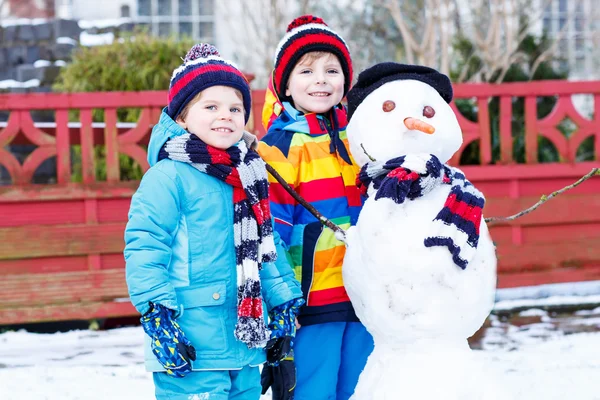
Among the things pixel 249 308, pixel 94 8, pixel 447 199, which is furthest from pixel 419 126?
pixel 94 8

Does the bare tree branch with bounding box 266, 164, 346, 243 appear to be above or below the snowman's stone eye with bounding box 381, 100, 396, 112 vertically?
below

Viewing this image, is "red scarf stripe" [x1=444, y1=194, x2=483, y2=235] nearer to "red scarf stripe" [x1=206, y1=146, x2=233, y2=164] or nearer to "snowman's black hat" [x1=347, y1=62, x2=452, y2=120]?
"snowman's black hat" [x1=347, y1=62, x2=452, y2=120]

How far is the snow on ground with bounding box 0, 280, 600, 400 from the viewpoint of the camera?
3.95 meters

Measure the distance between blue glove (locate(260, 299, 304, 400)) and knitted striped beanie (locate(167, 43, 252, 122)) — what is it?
0.72m

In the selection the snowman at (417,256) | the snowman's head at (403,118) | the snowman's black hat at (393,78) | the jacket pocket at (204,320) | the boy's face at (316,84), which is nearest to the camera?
Answer: the jacket pocket at (204,320)

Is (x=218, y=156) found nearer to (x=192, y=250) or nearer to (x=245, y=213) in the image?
(x=245, y=213)

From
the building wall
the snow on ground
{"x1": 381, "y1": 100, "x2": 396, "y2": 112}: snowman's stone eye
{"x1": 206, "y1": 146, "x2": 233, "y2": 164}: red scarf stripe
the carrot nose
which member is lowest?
the snow on ground

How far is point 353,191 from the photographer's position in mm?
2998

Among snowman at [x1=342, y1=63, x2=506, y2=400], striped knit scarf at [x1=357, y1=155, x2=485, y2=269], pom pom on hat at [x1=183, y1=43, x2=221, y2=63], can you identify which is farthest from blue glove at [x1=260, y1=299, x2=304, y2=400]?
pom pom on hat at [x1=183, y1=43, x2=221, y2=63]

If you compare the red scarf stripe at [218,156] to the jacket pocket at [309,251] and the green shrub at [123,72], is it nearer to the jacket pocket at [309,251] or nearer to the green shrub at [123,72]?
the jacket pocket at [309,251]

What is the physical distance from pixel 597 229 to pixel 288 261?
3.67m

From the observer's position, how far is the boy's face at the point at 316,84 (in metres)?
2.99

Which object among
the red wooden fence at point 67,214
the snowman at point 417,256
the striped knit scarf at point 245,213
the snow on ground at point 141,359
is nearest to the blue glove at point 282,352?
the striped knit scarf at point 245,213

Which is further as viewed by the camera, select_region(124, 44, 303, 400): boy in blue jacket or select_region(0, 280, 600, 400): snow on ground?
select_region(0, 280, 600, 400): snow on ground
